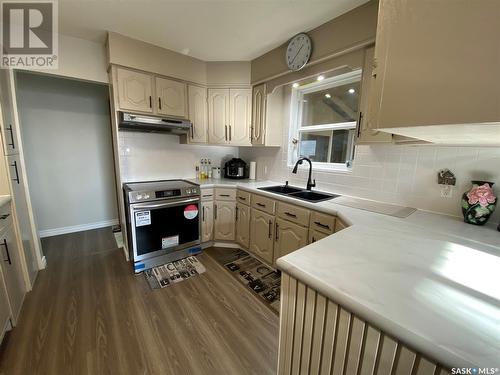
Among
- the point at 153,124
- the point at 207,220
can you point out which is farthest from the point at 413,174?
the point at 153,124

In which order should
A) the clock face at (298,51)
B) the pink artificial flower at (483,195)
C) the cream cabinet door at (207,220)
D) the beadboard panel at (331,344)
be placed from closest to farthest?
the beadboard panel at (331,344), the pink artificial flower at (483,195), the clock face at (298,51), the cream cabinet door at (207,220)

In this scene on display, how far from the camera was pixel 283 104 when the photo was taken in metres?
2.71

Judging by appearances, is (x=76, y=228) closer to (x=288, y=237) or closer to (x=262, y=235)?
(x=262, y=235)

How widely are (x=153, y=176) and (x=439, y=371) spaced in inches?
118

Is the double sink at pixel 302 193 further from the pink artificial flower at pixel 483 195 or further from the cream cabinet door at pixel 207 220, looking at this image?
the pink artificial flower at pixel 483 195

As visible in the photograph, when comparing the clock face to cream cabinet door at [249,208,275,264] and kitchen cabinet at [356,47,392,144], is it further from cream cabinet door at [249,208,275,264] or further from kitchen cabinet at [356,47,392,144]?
cream cabinet door at [249,208,275,264]

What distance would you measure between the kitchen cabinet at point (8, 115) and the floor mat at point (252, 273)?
2129 millimetres

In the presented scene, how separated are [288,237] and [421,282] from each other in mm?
1383

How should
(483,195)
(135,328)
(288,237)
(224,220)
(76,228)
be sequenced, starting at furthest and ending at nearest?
(76,228) → (224,220) → (288,237) → (135,328) → (483,195)

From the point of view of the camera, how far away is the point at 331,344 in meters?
0.66

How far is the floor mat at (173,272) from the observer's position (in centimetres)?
205

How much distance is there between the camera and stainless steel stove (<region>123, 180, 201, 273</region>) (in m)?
2.14

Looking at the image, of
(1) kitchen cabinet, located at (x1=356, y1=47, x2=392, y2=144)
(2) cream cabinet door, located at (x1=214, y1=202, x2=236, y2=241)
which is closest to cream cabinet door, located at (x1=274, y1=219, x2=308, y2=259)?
(2) cream cabinet door, located at (x1=214, y1=202, x2=236, y2=241)
